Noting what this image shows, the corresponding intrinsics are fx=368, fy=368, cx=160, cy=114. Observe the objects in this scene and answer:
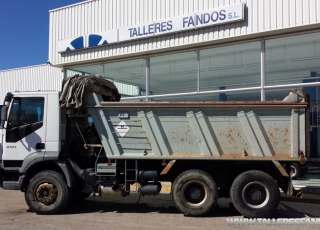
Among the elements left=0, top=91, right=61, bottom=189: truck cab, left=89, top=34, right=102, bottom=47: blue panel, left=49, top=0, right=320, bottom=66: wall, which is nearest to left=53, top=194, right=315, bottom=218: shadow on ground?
left=0, top=91, right=61, bottom=189: truck cab

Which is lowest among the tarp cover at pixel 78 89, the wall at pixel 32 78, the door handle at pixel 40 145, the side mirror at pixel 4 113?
the door handle at pixel 40 145

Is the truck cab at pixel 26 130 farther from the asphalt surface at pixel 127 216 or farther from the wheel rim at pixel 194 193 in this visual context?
the wheel rim at pixel 194 193

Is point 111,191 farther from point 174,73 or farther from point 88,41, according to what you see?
point 88,41

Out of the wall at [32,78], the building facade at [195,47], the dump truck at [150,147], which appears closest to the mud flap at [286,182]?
the dump truck at [150,147]

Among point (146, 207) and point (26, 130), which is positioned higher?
point (26, 130)

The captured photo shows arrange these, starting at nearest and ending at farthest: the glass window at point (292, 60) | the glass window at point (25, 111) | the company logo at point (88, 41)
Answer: the glass window at point (25, 111)
the glass window at point (292, 60)
the company logo at point (88, 41)

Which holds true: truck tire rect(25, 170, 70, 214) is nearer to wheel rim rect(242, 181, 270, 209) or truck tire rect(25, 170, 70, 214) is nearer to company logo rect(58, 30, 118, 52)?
wheel rim rect(242, 181, 270, 209)

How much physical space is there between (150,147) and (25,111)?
3.04 m

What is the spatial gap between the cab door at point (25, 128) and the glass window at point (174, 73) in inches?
255

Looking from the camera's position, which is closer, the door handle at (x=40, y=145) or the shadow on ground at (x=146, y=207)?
the shadow on ground at (x=146, y=207)

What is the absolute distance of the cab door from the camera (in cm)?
844

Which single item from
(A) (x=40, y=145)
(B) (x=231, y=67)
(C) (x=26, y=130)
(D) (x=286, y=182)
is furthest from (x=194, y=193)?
(B) (x=231, y=67)

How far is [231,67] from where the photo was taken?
530 inches

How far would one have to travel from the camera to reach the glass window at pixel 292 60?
11.8 meters
